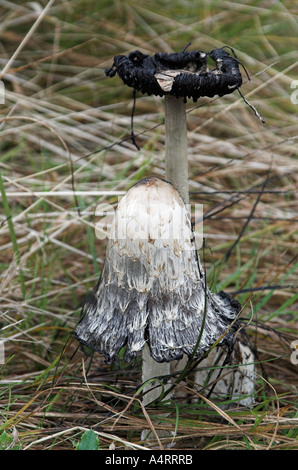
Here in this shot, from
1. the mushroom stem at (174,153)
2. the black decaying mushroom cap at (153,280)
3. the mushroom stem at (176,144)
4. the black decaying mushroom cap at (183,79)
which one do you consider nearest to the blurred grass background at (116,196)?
the mushroom stem at (174,153)

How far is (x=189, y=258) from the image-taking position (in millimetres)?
1701

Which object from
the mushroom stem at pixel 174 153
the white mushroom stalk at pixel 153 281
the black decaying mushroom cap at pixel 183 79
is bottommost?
the white mushroom stalk at pixel 153 281

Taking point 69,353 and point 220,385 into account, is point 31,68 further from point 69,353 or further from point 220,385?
point 220,385

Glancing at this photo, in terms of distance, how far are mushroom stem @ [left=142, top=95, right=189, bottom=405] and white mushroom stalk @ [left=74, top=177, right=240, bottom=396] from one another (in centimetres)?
14

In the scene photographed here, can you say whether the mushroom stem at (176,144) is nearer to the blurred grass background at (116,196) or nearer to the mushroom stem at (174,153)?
the mushroom stem at (174,153)

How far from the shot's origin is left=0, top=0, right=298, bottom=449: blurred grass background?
1.96 m

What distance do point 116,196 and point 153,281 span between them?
4.90 feet

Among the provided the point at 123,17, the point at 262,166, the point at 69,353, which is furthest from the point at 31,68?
the point at 69,353

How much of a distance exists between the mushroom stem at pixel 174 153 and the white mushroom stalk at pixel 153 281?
136 mm

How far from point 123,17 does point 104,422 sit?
341 centimetres

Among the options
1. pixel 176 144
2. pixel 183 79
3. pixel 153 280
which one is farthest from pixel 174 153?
pixel 153 280

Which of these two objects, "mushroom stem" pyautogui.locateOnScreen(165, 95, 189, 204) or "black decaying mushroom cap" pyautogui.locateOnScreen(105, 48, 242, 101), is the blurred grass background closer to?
"mushroom stem" pyautogui.locateOnScreen(165, 95, 189, 204)

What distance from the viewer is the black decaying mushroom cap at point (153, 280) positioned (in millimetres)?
1651

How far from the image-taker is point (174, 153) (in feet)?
5.93
